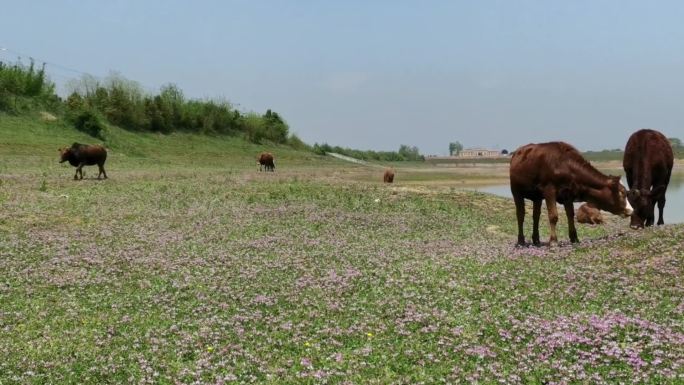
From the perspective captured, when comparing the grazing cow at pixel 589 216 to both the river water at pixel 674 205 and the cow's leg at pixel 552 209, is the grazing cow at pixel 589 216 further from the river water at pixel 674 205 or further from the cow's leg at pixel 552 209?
the cow's leg at pixel 552 209

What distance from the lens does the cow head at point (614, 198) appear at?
Answer: 15047 millimetres

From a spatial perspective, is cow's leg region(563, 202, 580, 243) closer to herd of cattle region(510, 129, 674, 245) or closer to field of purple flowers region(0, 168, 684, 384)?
herd of cattle region(510, 129, 674, 245)

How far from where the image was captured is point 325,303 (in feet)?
34.5

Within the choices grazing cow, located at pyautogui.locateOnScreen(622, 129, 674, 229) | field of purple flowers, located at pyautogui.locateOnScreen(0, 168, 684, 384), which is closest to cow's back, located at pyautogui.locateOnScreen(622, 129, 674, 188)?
grazing cow, located at pyautogui.locateOnScreen(622, 129, 674, 229)

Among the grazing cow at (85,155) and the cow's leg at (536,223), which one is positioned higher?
the grazing cow at (85,155)

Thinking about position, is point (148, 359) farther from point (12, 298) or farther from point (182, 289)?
point (12, 298)

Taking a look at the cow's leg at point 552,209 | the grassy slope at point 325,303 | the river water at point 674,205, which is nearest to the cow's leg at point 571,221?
the cow's leg at point 552,209

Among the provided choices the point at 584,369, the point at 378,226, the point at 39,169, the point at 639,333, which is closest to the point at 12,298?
the point at 584,369

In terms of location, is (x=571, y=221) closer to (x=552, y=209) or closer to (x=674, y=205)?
(x=552, y=209)

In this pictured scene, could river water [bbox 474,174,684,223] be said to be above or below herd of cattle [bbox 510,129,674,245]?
below

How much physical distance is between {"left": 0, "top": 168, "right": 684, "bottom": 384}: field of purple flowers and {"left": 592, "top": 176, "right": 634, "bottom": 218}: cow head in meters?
0.99

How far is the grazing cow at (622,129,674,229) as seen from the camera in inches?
616

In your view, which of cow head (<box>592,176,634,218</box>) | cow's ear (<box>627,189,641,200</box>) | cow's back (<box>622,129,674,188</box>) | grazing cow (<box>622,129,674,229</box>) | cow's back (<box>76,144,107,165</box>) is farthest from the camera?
cow's back (<box>76,144,107,165</box>)

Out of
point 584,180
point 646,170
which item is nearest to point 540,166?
point 584,180
